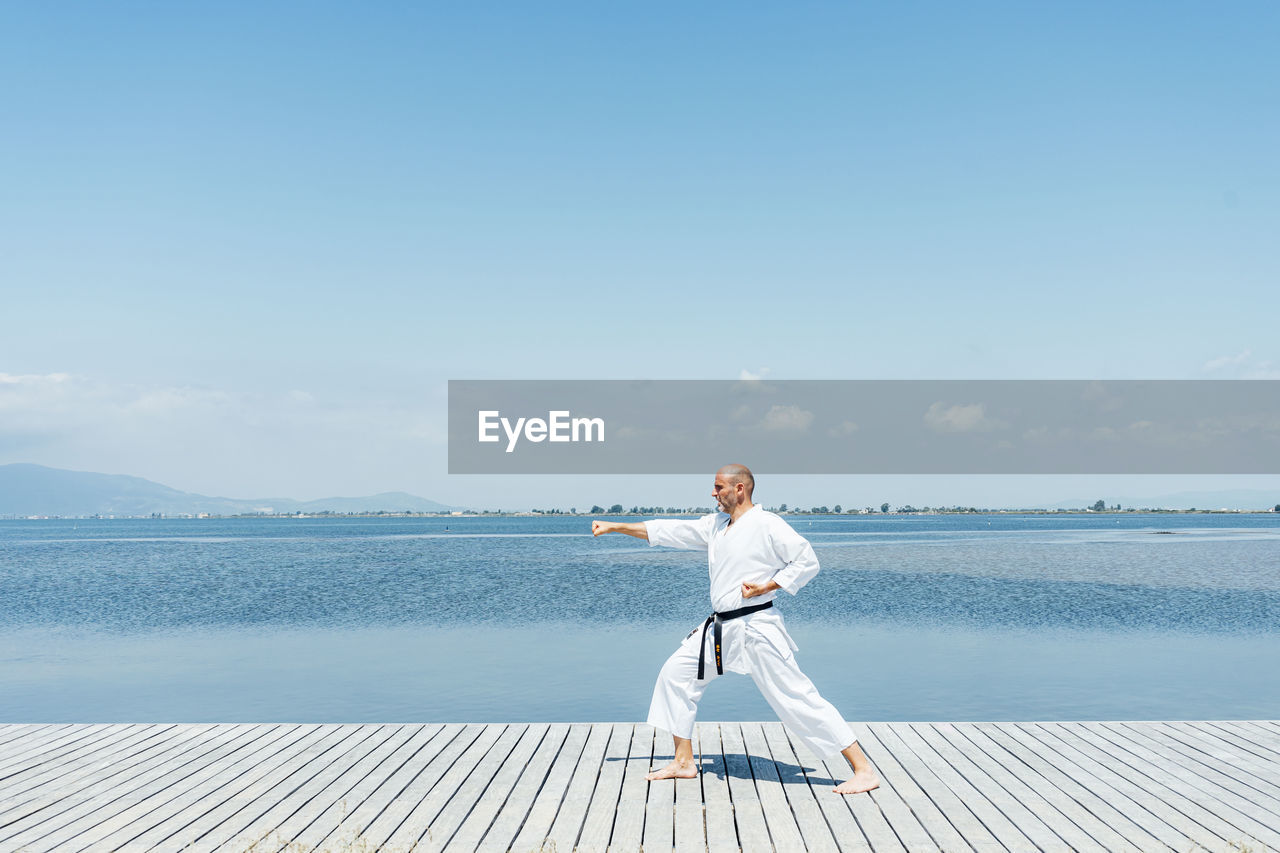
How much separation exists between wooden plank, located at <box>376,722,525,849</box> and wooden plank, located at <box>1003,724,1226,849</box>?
3459mm

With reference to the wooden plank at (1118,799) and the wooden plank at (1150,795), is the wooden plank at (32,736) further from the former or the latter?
the wooden plank at (1150,795)

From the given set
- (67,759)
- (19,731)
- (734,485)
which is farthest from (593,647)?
(734,485)

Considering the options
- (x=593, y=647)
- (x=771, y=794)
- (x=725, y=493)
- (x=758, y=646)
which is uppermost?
(x=725, y=493)

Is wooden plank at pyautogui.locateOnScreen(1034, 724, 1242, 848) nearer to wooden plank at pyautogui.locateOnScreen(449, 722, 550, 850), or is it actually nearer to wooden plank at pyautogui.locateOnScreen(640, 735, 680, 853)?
wooden plank at pyautogui.locateOnScreen(640, 735, 680, 853)

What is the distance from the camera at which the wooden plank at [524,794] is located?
468 centimetres

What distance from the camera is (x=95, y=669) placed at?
627 inches

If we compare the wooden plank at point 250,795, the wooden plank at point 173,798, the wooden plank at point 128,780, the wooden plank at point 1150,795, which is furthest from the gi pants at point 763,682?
the wooden plank at point 128,780

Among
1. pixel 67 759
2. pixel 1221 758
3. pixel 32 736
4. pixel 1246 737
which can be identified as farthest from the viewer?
pixel 32 736

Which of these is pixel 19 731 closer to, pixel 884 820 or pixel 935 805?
pixel 884 820

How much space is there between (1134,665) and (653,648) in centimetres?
810

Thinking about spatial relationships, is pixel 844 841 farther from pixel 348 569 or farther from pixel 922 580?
pixel 348 569

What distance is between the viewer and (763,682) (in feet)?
17.9

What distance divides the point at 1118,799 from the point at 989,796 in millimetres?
706

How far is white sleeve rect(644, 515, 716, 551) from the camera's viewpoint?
5.68 metres
